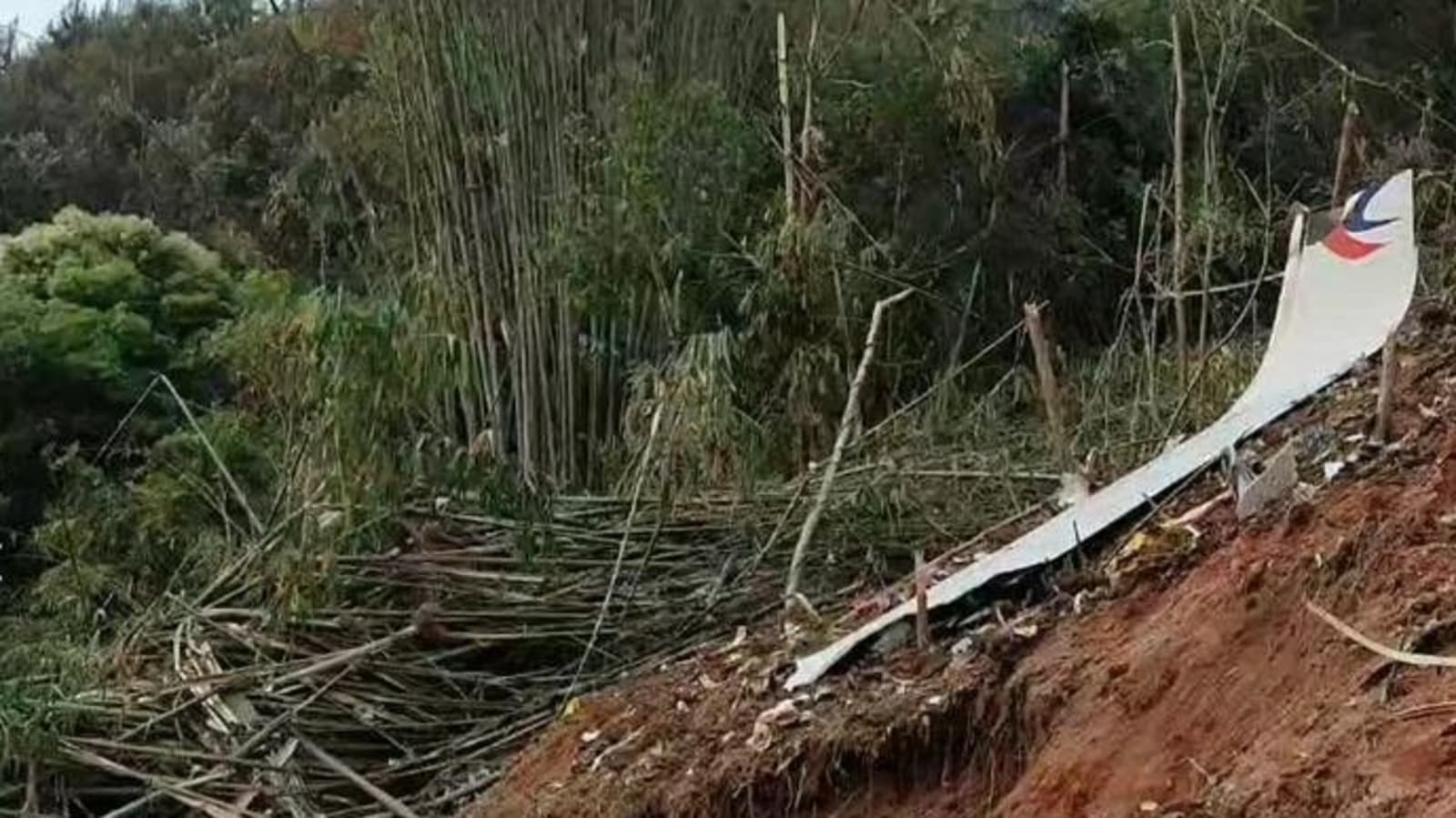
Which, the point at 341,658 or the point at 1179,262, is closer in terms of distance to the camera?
the point at 341,658

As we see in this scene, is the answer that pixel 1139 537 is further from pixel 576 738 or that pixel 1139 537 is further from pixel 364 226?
pixel 364 226

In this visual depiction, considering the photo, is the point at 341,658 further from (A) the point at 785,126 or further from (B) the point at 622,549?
(A) the point at 785,126

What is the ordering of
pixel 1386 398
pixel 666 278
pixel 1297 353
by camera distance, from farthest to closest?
pixel 666 278, pixel 1297 353, pixel 1386 398

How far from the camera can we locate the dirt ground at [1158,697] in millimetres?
Result: 1957

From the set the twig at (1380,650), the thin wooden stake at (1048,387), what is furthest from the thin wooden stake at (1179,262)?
→ the twig at (1380,650)

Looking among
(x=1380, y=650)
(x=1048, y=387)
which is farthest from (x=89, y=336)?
(x=1380, y=650)

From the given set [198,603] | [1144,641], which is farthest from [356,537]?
[1144,641]

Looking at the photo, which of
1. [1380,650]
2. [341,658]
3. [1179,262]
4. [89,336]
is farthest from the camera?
[89,336]

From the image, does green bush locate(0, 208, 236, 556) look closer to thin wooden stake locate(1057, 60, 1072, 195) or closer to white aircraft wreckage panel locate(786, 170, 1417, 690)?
thin wooden stake locate(1057, 60, 1072, 195)

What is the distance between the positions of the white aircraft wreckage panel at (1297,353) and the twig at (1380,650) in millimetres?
744

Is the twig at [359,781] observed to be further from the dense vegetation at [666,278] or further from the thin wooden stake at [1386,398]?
the thin wooden stake at [1386,398]

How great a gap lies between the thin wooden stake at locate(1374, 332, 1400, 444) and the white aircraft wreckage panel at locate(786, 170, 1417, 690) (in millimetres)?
339

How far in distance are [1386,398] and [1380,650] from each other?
2.04 feet

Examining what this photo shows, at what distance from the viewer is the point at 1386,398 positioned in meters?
2.54
